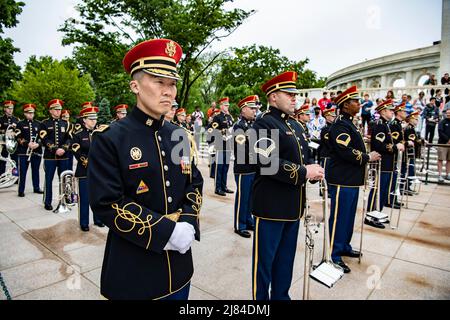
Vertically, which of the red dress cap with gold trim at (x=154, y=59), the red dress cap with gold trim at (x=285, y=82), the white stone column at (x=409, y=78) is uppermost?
the white stone column at (x=409, y=78)

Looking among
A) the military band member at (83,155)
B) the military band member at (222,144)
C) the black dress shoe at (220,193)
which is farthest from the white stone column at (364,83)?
the military band member at (83,155)

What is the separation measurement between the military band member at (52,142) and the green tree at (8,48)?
10854 millimetres

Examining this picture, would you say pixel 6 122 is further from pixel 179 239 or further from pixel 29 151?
pixel 179 239

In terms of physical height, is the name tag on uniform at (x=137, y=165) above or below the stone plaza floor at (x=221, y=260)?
above

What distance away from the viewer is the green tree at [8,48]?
1430cm

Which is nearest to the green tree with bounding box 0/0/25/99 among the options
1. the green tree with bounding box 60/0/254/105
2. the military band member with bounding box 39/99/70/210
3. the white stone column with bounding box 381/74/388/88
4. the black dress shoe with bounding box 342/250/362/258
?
the green tree with bounding box 60/0/254/105

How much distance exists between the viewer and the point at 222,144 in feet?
32.4

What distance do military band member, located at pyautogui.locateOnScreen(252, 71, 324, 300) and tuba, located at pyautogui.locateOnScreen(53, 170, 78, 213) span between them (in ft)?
17.9

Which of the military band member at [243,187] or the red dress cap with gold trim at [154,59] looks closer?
the red dress cap with gold trim at [154,59]

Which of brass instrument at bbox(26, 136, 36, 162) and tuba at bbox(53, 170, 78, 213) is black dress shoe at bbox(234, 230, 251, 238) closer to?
tuba at bbox(53, 170, 78, 213)

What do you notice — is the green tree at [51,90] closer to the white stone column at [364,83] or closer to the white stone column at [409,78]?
the white stone column at [364,83]

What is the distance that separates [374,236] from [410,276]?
158cm

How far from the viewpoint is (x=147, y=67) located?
1867 mm

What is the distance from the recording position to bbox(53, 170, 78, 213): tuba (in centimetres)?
690
